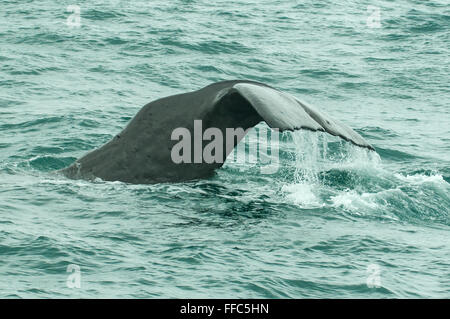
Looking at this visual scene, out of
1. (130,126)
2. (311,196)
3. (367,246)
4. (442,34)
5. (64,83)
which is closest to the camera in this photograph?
(367,246)

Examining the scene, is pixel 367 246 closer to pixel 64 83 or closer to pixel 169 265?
pixel 169 265

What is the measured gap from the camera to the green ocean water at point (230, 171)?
9.84m

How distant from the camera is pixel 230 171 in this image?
13898 mm

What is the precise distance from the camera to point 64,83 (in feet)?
70.8

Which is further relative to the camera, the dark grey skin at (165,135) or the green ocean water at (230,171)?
the dark grey skin at (165,135)

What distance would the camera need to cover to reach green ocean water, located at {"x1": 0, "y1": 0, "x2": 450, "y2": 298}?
9844 mm

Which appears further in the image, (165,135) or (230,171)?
(230,171)

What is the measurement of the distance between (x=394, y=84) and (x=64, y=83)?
25.7 feet

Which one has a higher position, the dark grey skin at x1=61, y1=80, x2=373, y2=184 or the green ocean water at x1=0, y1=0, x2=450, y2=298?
the dark grey skin at x1=61, y1=80, x2=373, y2=184

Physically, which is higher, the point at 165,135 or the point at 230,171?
the point at 165,135

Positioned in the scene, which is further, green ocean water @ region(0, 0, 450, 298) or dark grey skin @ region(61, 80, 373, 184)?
dark grey skin @ region(61, 80, 373, 184)
